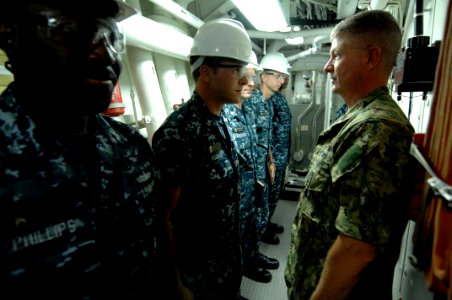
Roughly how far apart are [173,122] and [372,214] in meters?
0.93

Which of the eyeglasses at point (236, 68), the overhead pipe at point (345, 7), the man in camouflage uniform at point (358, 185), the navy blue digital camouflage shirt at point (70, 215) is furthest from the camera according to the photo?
the overhead pipe at point (345, 7)

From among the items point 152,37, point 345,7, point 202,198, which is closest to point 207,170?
point 202,198

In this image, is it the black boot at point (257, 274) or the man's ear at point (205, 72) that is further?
the black boot at point (257, 274)

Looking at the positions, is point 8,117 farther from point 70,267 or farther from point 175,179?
point 175,179

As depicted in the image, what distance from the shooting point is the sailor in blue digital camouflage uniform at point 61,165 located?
1.96 feet

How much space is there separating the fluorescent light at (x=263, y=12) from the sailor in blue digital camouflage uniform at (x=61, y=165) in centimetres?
176

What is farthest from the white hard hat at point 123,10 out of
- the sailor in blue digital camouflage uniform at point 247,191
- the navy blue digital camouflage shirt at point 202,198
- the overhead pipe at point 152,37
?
the sailor in blue digital camouflage uniform at point 247,191

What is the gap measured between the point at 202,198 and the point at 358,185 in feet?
2.59

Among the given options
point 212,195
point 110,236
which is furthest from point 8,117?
point 212,195

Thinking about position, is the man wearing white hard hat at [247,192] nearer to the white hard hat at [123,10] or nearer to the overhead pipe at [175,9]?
the overhead pipe at [175,9]

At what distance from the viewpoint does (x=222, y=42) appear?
144 centimetres

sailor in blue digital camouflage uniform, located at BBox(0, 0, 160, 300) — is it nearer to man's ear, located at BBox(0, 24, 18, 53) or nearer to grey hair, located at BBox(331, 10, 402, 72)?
man's ear, located at BBox(0, 24, 18, 53)

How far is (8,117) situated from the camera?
0.64 metres

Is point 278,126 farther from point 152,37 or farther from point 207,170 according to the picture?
point 207,170
